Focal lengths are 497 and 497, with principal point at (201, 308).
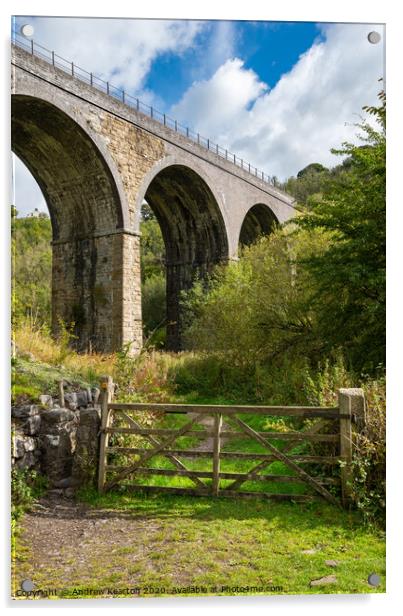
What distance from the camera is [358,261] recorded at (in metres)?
7.28

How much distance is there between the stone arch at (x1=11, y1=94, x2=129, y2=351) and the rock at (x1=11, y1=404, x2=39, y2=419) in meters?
7.90

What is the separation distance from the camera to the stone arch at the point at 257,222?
2364 centimetres

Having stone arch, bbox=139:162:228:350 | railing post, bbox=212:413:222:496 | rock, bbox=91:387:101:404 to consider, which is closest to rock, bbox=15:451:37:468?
rock, bbox=91:387:101:404

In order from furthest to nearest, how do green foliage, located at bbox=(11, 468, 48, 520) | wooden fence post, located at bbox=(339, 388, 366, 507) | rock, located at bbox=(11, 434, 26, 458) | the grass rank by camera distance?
rock, located at bbox=(11, 434, 26, 458)
wooden fence post, located at bbox=(339, 388, 366, 507)
green foliage, located at bbox=(11, 468, 48, 520)
the grass

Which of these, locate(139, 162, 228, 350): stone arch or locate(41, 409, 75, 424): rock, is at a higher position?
locate(139, 162, 228, 350): stone arch

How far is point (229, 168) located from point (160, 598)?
1825cm

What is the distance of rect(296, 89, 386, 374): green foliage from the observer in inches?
270

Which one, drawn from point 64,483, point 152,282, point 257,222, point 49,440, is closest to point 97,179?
point 49,440

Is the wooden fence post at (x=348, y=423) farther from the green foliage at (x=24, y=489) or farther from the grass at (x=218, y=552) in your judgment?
the green foliage at (x=24, y=489)

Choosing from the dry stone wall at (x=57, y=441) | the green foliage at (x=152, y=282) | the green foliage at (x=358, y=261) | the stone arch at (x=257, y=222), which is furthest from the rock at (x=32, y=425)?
the stone arch at (x=257, y=222)

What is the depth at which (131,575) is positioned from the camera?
4.35m

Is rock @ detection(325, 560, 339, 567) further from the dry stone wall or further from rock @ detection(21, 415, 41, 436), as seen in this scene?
rock @ detection(21, 415, 41, 436)

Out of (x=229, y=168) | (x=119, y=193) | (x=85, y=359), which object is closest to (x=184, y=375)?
(x=85, y=359)

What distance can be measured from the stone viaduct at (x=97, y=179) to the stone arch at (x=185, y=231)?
12cm
